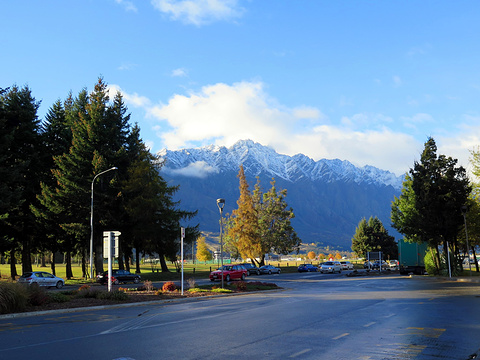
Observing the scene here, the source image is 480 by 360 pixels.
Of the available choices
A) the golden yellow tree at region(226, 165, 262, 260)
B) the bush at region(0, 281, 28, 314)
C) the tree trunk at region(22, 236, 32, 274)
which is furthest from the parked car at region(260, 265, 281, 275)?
the bush at region(0, 281, 28, 314)

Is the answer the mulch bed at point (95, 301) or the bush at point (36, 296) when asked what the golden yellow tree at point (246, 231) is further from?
the bush at point (36, 296)

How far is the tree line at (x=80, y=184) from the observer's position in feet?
154

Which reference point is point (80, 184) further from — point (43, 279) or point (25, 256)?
point (43, 279)

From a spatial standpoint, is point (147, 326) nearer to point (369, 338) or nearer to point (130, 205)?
point (369, 338)

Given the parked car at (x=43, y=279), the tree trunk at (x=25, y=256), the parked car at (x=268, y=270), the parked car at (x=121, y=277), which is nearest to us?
the parked car at (x=43, y=279)

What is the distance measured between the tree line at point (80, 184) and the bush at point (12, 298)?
104 ft

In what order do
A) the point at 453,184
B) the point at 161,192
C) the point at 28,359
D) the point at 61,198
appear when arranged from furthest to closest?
1. the point at 161,192
2. the point at 61,198
3. the point at 453,184
4. the point at 28,359

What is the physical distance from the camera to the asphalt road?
830 cm

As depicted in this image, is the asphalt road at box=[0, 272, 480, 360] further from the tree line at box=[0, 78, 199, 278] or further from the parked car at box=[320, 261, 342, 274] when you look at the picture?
the parked car at box=[320, 261, 342, 274]

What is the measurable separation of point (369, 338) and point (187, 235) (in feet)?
146

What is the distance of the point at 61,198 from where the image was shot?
4759 centimetres

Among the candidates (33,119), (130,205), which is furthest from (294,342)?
(33,119)

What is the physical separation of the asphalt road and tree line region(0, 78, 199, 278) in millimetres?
33570

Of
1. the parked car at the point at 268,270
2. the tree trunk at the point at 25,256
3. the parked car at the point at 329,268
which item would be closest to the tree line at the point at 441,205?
the parked car at the point at 329,268
